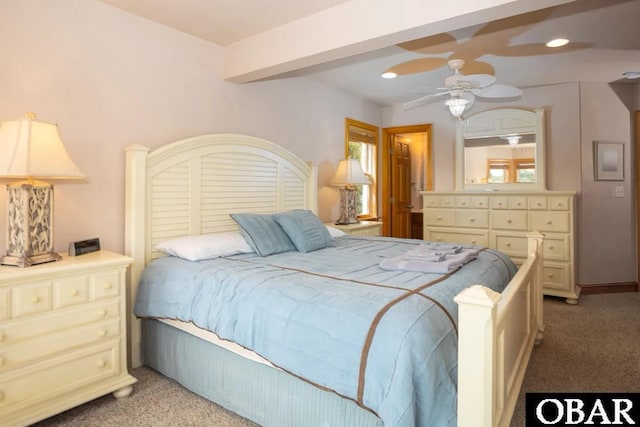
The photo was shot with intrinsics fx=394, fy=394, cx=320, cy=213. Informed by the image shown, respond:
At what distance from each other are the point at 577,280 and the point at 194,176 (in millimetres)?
4236

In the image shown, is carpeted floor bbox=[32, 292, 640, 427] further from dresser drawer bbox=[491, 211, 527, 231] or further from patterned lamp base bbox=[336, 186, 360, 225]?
patterned lamp base bbox=[336, 186, 360, 225]

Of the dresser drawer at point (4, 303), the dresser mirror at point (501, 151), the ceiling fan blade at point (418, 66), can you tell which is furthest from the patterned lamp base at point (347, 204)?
the dresser drawer at point (4, 303)

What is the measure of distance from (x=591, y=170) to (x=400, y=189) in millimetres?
2359

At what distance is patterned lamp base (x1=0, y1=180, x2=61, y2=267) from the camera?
77.1 inches

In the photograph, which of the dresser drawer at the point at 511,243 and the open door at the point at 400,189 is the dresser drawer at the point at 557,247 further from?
the open door at the point at 400,189

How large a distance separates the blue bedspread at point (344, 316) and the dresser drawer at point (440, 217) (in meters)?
2.26

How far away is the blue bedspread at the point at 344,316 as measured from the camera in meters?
1.32

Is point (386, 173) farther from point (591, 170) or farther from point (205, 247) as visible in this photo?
point (205, 247)

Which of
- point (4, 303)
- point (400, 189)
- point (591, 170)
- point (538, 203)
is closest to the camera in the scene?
point (4, 303)

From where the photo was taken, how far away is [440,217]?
15.6ft

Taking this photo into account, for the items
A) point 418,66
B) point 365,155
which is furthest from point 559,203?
point 365,155

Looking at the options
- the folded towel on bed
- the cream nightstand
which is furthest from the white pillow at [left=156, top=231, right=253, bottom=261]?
the cream nightstand

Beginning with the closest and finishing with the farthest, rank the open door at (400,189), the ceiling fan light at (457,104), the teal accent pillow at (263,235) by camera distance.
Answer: the teal accent pillow at (263,235) < the ceiling fan light at (457,104) < the open door at (400,189)

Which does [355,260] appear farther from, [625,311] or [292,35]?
[625,311]
